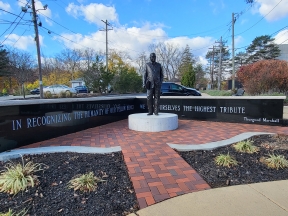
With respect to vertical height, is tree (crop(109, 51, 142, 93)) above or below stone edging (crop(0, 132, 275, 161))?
above

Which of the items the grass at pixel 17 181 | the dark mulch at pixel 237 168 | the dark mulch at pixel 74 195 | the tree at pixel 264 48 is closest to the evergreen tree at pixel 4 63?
the dark mulch at pixel 74 195

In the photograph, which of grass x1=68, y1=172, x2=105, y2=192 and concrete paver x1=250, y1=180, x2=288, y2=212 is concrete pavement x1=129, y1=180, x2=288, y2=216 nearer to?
concrete paver x1=250, y1=180, x2=288, y2=212

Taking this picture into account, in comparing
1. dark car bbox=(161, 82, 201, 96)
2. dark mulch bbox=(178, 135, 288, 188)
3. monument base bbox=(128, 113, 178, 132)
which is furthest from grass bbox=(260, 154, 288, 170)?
dark car bbox=(161, 82, 201, 96)

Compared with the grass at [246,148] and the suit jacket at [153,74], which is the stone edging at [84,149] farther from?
the suit jacket at [153,74]

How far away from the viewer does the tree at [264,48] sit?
4592cm

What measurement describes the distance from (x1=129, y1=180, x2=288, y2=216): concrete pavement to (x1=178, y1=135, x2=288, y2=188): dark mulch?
0.23 m

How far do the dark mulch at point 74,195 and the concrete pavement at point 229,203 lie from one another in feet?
1.22

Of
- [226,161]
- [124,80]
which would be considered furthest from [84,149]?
[124,80]

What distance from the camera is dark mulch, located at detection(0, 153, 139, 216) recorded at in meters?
2.41

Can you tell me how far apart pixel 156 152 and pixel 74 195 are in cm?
194

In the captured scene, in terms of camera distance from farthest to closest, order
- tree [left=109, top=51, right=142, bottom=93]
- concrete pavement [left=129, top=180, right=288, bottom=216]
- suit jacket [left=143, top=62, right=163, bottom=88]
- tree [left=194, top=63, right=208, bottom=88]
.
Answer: tree [left=194, top=63, right=208, bottom=88]
tree [left=109, top=51, right=142, bottom=93]
suit jacket [left=143, top=62, right=163, bottom=88]
concrete pavement [left=129, top=180, right=288, bottom=216]

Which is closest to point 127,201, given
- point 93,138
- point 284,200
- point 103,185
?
point 103,185

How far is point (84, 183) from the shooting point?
287 centimetres

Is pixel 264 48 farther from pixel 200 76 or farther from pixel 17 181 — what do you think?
pixel 17 181
